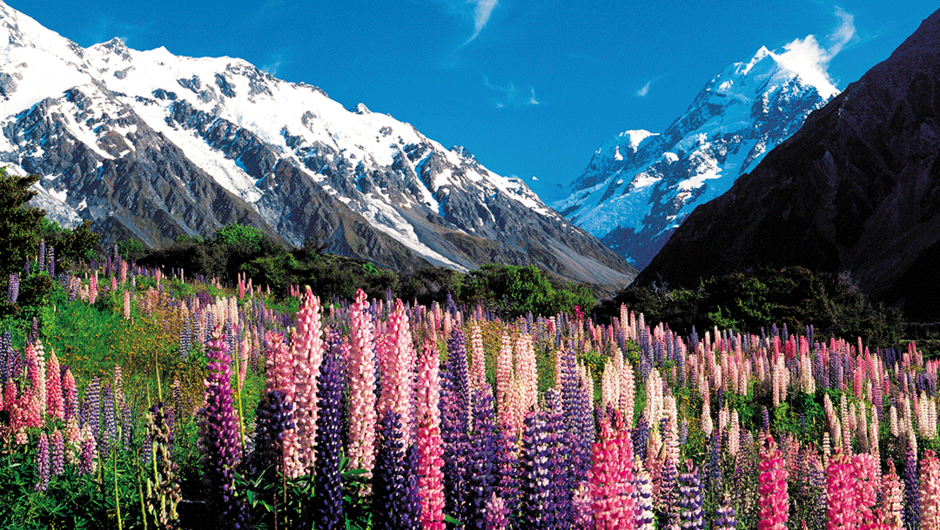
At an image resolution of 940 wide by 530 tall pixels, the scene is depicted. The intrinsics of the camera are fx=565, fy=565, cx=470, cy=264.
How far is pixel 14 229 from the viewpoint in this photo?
11742 mm

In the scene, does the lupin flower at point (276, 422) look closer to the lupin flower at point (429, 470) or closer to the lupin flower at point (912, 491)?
the lupin flower at point (429, 470)

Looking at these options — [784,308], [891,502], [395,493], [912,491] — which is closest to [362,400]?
[395,493]

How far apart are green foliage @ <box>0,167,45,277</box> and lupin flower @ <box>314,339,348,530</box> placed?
11742 mm

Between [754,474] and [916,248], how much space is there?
247ft

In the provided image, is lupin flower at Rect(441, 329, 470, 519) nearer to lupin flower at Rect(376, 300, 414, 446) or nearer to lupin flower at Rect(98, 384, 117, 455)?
lupin flower at Rect(376, 300, 414, 446)

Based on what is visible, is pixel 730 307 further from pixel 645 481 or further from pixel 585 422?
pixel 645 481

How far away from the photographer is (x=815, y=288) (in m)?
20.8

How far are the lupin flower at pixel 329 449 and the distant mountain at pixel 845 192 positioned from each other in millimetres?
81489

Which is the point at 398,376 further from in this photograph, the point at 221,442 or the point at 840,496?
the point at 840,496

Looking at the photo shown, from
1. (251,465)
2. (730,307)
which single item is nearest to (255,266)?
(730,307)

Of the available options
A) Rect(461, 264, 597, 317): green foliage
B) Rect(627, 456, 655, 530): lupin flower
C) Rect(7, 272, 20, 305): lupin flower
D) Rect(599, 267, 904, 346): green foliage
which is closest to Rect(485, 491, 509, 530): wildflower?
Rect(627, 456, 655, 530): lupin flower

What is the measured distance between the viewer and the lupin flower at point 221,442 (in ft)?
9.90

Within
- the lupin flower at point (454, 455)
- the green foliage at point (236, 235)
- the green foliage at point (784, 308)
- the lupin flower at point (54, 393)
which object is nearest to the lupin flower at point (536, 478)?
the lupin flower at point (454, 455)

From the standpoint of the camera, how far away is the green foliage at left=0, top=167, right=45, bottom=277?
459 inches
